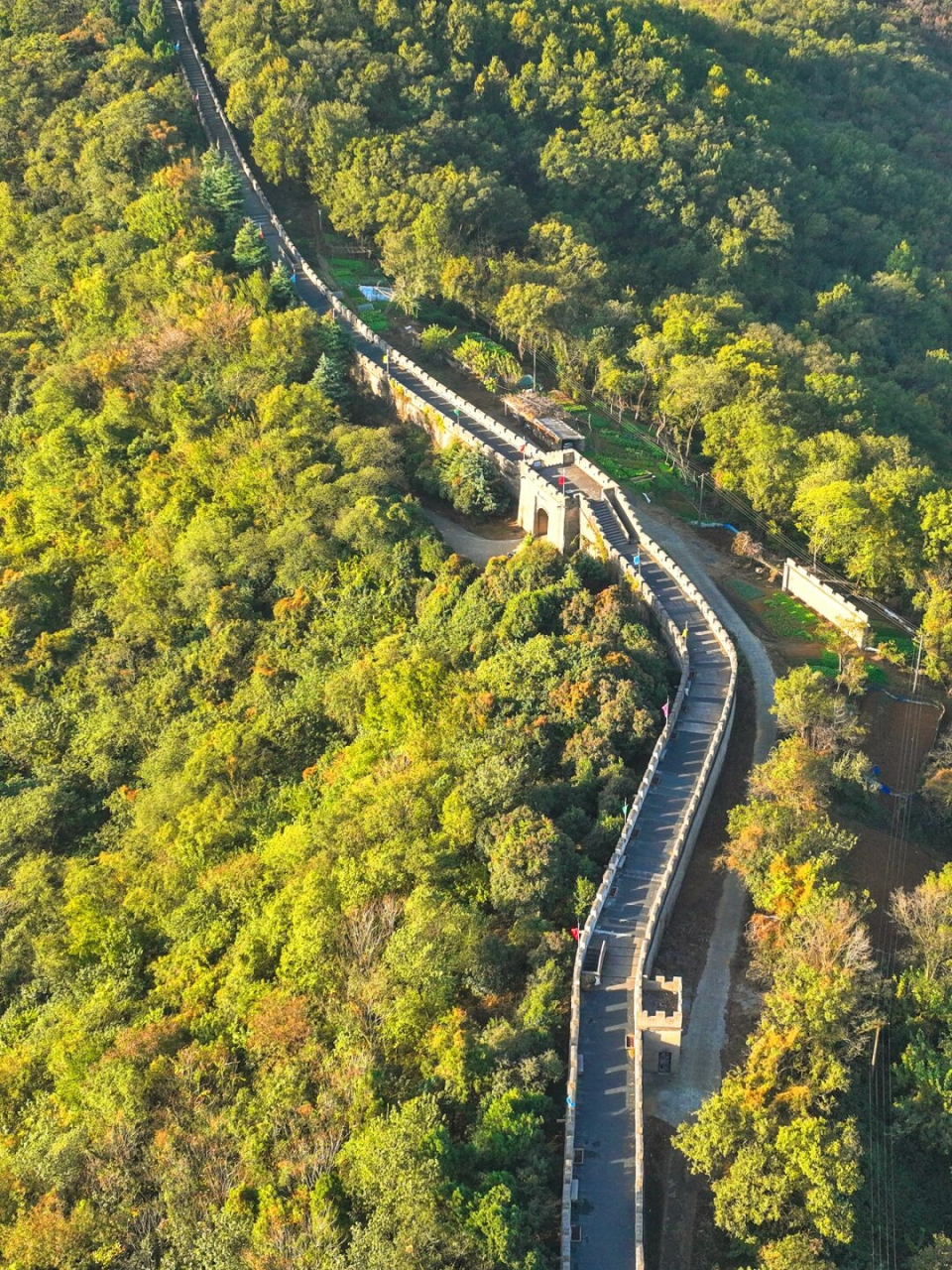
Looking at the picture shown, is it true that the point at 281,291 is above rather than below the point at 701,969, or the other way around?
above

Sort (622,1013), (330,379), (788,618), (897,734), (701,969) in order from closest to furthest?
1. (622,1013)
2. (701,969)
3. (897,734)
4. (788,618)
5. (330,379)

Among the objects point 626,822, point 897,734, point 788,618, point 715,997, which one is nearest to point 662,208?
point 788,618

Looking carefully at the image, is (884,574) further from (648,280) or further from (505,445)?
(648,280)

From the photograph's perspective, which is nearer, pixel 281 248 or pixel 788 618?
pixel 788 618

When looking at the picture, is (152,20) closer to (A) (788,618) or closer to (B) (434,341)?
(B) (434,341)

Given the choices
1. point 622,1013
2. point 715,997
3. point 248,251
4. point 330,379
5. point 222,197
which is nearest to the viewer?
point 622,1013

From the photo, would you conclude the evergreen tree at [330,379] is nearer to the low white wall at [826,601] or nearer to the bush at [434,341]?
the bush at [434,341]

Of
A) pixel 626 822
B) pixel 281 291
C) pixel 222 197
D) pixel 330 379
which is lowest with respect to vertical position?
pixel 626 822

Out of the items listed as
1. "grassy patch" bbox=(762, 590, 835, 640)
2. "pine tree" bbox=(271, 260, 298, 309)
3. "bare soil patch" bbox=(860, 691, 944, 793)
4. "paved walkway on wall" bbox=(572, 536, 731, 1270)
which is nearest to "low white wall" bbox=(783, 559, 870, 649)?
"grassy patch" bbox=(762, 590, 835, 640)
